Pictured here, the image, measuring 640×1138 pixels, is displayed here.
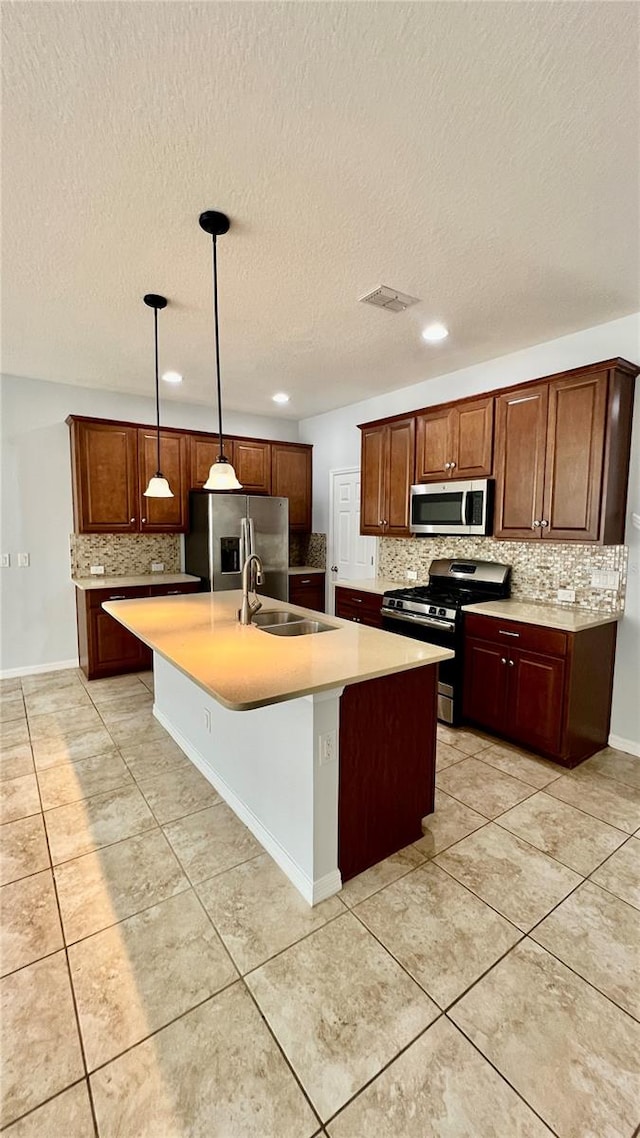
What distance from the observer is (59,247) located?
7.02 feet

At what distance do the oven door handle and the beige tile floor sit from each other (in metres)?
1.09

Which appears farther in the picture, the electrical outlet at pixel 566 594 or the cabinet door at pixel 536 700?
the electrical outlet at pixel 566 594

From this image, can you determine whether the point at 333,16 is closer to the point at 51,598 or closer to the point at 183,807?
the point at 183,807

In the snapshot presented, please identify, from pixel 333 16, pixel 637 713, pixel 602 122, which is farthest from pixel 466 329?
pixel 637 713

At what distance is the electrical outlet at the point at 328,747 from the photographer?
173 cm

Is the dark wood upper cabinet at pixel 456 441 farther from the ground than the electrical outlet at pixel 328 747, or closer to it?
farther from the ground

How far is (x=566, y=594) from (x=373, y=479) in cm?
194

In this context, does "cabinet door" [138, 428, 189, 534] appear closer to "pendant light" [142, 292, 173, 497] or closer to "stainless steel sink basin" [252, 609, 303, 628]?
"pendant light" [142, 292, 173, 497]

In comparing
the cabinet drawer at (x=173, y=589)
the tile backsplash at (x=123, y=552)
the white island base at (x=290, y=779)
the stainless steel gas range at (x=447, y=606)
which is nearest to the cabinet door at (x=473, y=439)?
the stainless steel gas range at (x=447, y=606)

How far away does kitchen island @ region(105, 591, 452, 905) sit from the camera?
1.70 m

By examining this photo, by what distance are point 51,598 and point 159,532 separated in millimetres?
1162

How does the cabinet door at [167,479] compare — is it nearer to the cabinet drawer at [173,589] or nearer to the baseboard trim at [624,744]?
the cabinet drawer at [173,589]

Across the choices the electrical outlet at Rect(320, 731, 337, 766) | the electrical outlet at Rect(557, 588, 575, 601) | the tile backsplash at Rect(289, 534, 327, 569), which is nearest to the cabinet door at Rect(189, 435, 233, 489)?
the tile backsplash at Rect(289, 534, 327, 569)

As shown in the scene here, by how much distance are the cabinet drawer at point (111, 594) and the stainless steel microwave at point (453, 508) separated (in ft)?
8.31
